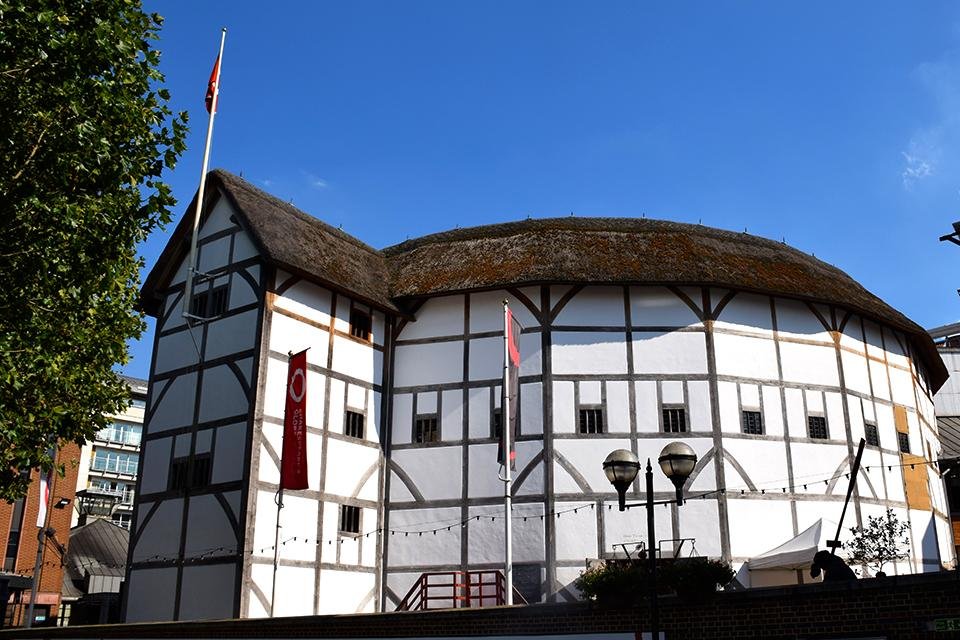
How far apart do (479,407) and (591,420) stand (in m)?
3.31

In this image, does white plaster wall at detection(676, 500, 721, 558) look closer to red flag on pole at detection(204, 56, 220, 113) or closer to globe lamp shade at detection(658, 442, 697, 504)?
globe lamp shade at detection(658, 442, 697, 504)

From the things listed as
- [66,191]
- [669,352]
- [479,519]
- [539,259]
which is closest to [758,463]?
[669,352]

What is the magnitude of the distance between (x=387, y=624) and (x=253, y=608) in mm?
7525

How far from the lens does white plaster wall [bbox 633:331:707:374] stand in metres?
27.1

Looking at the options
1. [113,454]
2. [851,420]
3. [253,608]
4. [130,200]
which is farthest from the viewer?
[113,454]

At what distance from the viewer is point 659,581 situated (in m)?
13.9

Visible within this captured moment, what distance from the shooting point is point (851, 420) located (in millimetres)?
28109

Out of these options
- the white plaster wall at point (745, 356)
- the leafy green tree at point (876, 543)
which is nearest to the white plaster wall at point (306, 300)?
the white plaster wall at point (745, 356)

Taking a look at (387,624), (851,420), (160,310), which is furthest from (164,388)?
(851,420)

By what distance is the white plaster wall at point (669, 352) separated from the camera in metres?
27.1

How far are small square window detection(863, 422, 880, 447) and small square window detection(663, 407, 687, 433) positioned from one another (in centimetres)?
609

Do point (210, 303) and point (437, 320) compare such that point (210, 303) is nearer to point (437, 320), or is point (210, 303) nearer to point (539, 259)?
point (437, 320)

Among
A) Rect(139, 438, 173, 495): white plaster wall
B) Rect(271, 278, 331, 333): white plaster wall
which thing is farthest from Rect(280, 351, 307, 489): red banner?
Rect(139, 438, 173, 495): white plaster wall

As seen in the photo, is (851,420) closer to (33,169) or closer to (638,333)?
(638,333)
